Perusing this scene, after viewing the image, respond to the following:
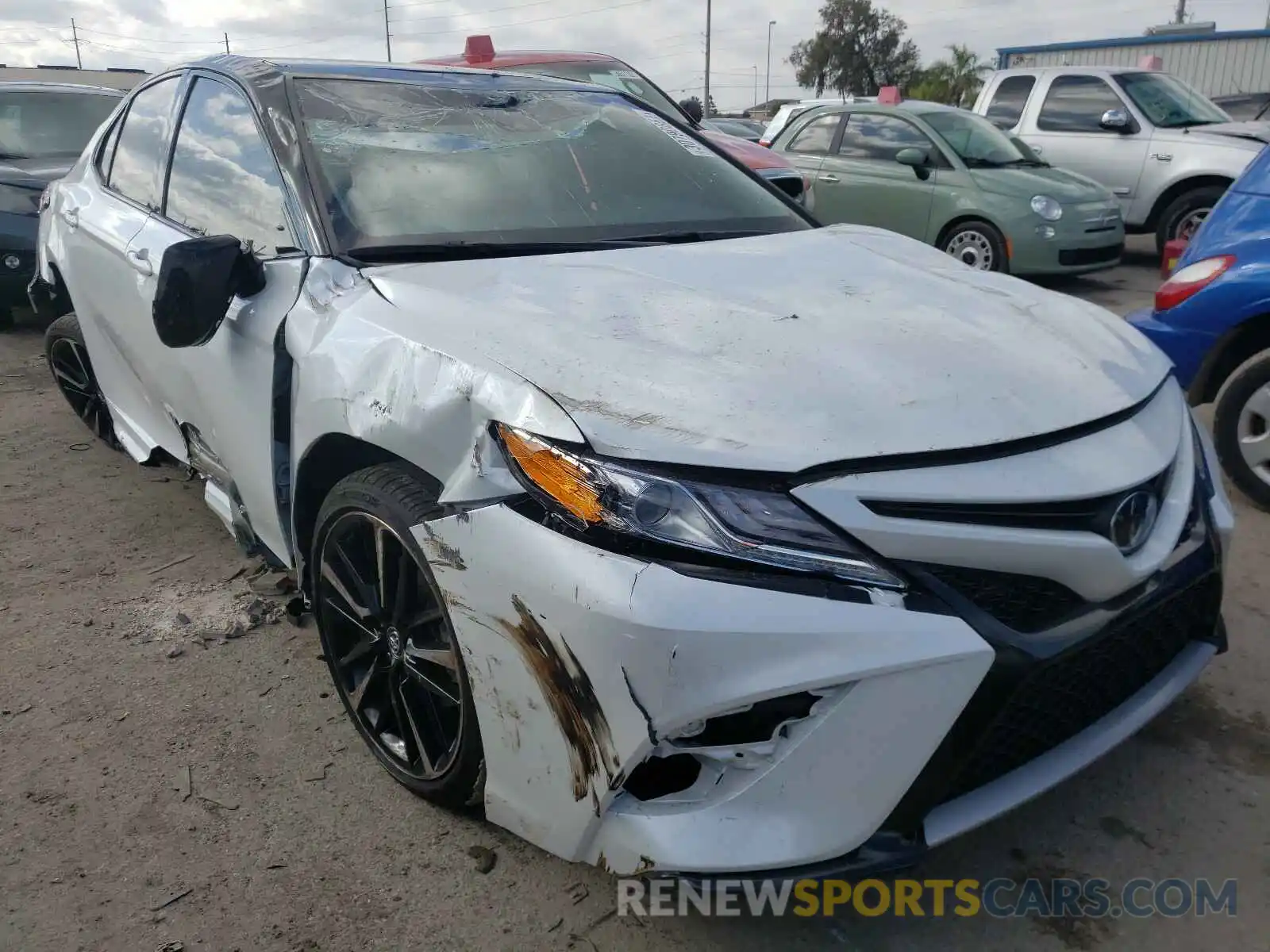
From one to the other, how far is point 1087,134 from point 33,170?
8.97m

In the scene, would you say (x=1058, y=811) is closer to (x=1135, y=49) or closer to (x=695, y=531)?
(x=695, y=531)

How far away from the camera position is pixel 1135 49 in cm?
1781

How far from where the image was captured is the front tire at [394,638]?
6.56 feet

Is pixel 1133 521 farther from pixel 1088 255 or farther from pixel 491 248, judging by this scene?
pixel 1088 255

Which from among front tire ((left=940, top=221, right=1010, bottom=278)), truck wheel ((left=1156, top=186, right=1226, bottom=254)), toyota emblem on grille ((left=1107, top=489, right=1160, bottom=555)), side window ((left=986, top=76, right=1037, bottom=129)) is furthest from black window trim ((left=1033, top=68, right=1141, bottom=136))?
toyota emblem on grille ((left=1107, top=489, right=1160, bottom=555))

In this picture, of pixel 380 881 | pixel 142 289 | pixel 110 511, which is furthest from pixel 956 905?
pixel 110 511

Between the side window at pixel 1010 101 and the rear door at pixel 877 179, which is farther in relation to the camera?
the side window at pixel 1010 101

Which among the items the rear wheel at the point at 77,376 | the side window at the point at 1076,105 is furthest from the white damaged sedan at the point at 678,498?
the side window at the point at 1076,105

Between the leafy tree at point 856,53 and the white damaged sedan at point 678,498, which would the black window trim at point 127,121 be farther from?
the leafy tree at point 856,53

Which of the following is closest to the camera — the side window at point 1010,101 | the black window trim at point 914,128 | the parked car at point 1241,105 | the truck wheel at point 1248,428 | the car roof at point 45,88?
the truck wheel at point 1248,428

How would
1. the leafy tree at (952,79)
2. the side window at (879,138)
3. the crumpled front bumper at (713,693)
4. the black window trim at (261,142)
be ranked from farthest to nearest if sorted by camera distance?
the leafy tree at (952,79)
the side window at (879,138)
the black window trim at (261,142)
the crumpled front bumper at (713,693)

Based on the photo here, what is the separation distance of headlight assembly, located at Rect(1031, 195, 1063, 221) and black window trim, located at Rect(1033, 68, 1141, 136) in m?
2.20

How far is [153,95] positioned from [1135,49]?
18650 millimetres

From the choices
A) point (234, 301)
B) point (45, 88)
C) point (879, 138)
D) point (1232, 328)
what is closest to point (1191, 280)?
point (1232, 328)
